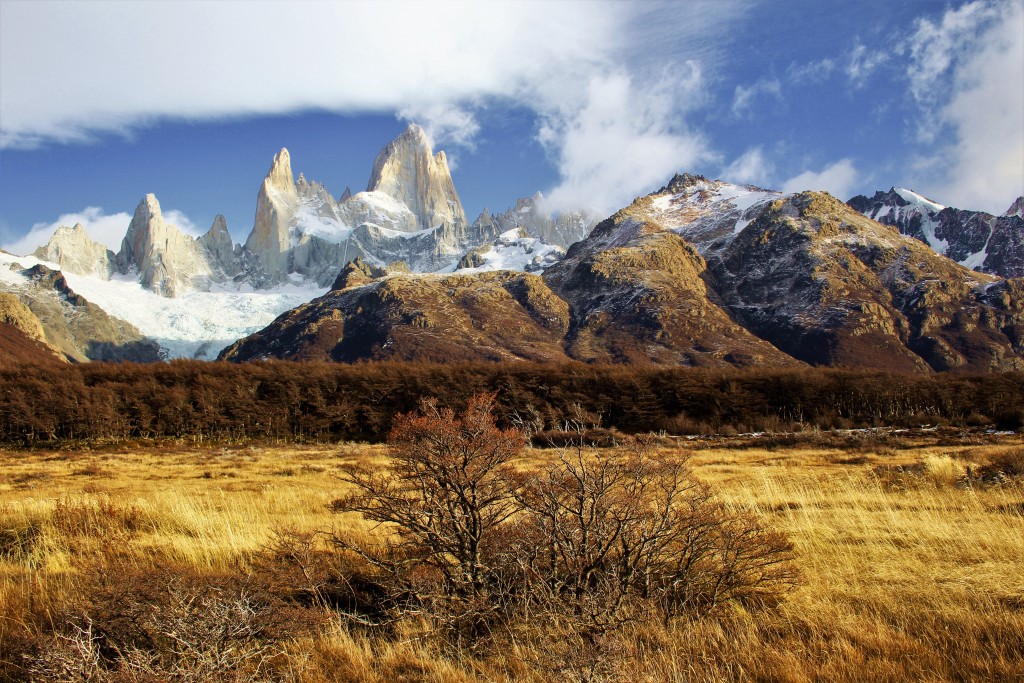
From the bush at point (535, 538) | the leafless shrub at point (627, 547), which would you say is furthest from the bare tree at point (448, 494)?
the leafless shrub at point (627, 547)

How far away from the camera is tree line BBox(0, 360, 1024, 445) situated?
2421 inches

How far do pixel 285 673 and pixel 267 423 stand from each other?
72115 millimetres

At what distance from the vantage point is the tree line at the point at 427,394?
61500mm

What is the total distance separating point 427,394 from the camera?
2719 inches

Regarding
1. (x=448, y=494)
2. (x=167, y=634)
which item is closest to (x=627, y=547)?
(x=448, y=494)

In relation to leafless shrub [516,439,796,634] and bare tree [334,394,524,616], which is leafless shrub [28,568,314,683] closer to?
bare tree [334,394,524,616]

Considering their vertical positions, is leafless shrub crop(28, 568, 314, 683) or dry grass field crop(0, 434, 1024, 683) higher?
leafless shrub crop(28, 568, 314, 683)

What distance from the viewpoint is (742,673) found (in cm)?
455

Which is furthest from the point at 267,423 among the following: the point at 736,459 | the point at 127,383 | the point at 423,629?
the point at 423,629

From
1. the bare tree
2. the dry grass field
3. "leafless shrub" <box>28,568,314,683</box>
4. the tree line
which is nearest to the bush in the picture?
the bare tree

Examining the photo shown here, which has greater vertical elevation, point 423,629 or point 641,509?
point 641,509

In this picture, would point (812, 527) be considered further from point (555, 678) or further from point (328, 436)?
point (328, 436)

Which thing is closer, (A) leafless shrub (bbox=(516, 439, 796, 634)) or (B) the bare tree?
(A) leafless shrub (bbox=(516, 439, 796, 634))

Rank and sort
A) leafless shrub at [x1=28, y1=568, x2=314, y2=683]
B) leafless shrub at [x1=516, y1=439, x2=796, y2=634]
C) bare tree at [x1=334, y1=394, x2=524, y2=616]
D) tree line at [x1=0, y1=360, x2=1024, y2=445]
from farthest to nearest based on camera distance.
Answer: tree line at [x1=0, y1=360, x2=1024, y2=445] → bare tree at [x1=334, y1=394, x2=524, y2=616] → leafless shrub at [x1=516, y1=439, x2=796, y2=634] → leafless shrub at [x1=28, y1=568, x2=314, y2=683]
